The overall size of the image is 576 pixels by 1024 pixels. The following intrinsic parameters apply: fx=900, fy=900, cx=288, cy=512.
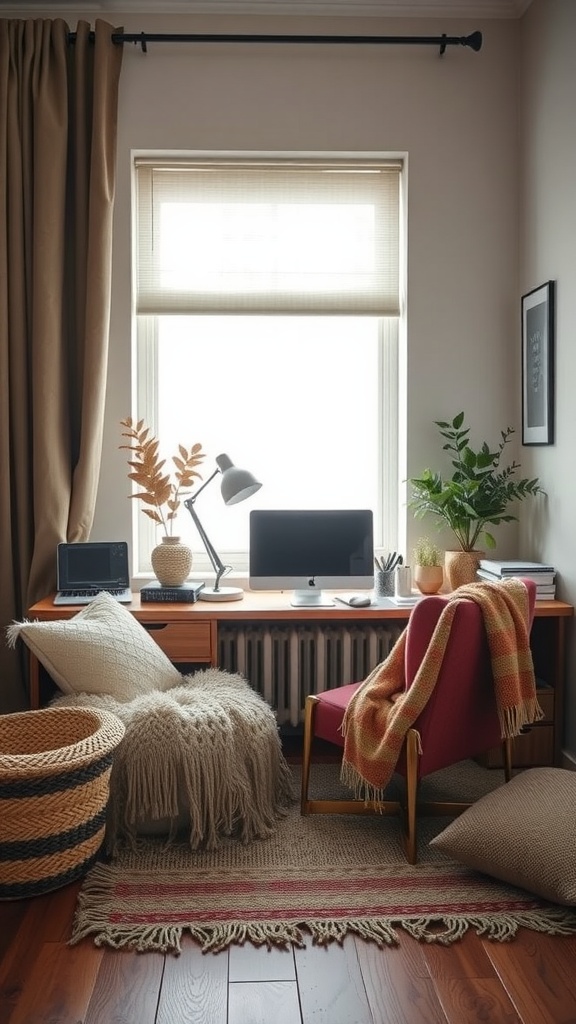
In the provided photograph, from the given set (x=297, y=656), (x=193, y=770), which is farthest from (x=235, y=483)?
(x=193, y=770)

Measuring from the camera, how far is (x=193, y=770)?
2486mm

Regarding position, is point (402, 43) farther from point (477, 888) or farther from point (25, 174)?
point (477, 888)

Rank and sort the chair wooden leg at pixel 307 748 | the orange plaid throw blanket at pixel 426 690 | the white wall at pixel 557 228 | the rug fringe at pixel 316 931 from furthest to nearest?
the white wall at pixel 557 228
the chair wooden leg at pixel 307 748
the orange plaid throw blanket at pixel 426 690
the rug fringe at pixel 316 931

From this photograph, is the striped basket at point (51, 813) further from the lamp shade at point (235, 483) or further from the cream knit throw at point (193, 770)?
the lamp shade at point (235, 483)

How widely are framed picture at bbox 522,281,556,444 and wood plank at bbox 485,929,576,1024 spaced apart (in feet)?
5.60

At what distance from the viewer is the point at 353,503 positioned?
12.1 feet

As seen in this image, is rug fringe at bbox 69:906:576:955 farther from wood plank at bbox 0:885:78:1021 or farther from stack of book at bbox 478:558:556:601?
stack of book at bbox 478:558:556:601

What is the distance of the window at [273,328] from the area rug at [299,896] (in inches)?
54.5

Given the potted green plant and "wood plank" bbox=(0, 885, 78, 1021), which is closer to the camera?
"wood plank" bbox=(0, 885, 78, 1021)

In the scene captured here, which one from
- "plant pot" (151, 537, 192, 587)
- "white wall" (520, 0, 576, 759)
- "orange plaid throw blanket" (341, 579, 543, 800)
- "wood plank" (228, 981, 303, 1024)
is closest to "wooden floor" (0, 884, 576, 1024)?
"wood plank" (228, 981, 303, 1024)

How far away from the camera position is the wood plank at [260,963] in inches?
74.8

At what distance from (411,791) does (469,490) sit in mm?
1244

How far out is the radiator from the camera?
3.31 meters

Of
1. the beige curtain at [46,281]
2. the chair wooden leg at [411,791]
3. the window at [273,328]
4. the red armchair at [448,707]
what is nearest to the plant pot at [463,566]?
the window at [273,328]
